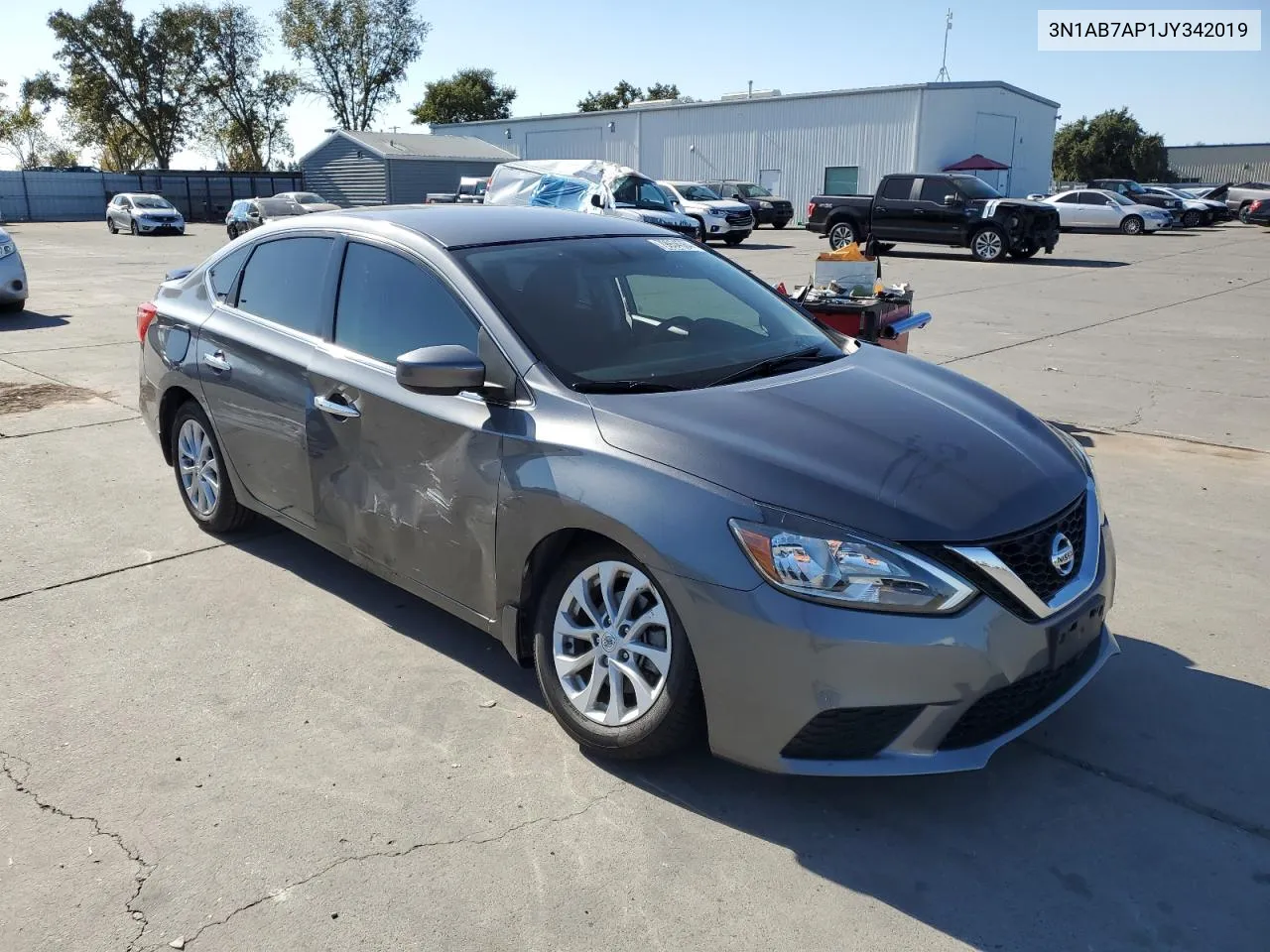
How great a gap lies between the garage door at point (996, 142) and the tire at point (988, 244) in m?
19.8

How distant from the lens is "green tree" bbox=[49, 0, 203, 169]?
60.8 m

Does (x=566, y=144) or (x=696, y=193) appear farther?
(x=566, y=144)

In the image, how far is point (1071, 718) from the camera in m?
3.61

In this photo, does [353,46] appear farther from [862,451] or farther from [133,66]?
[862,451]

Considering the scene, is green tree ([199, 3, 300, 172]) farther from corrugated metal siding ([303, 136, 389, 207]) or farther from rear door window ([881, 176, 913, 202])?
rear door window ([881, 176, 913, 202])

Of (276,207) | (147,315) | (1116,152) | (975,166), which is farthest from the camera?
(1116,152)

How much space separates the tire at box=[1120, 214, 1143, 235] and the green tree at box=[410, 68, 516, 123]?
57.3 metres

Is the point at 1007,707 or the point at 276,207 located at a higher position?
the point at 276,207

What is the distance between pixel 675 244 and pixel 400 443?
1.57m

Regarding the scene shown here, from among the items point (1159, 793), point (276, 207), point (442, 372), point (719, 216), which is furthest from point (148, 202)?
point (1159, 793)

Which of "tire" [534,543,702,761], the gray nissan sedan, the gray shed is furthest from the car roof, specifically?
the gray shed

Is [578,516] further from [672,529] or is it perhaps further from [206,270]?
[206,270]

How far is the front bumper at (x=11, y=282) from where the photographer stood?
1336 centimetres

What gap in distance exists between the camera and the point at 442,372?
11.1 feet
